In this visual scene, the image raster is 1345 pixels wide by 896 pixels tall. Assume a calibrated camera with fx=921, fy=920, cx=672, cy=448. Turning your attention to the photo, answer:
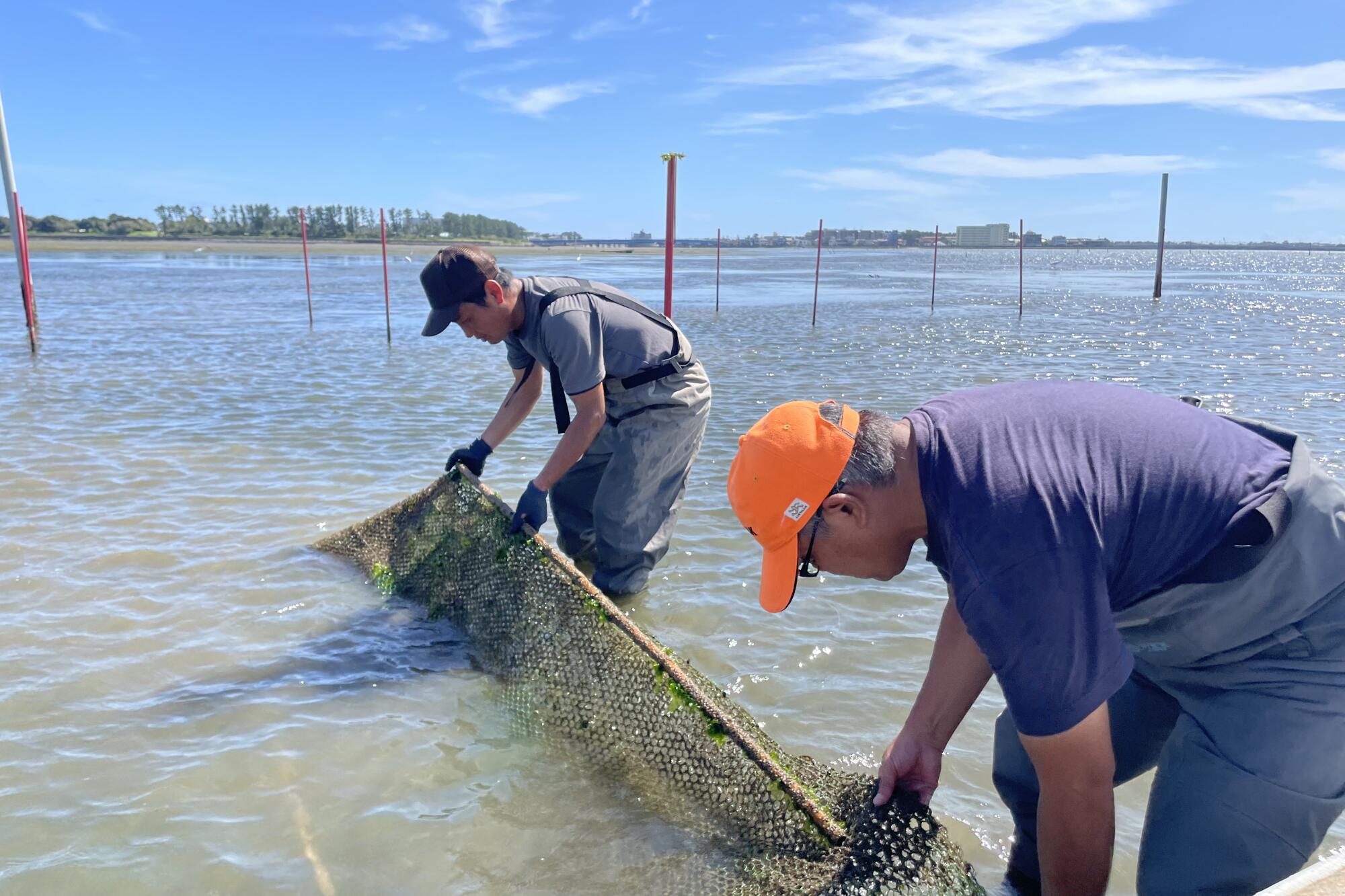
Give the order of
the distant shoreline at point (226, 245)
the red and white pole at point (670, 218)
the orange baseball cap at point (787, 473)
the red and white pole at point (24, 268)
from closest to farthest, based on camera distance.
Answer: the orange baseball cap at point (787, 473), the red and white pole at point (670, 218), the red and white pole at point (24, 268), the distant shoreline at point (226, 245)

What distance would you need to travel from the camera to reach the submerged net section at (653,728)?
2301mm

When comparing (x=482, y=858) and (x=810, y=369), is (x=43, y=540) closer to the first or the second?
(x=482, y=858)

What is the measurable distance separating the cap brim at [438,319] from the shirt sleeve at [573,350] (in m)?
0.39

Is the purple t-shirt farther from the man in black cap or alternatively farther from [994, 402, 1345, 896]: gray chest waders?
the man in black cap

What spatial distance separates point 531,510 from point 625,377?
771mm

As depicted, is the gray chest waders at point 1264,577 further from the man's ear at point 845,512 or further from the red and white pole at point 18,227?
the red and white pole at point 18,227

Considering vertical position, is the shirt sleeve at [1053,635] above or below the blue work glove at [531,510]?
above

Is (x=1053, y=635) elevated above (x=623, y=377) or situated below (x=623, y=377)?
below

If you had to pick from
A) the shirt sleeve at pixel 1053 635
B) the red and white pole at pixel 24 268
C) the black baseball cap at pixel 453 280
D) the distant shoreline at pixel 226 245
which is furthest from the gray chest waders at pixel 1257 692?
the distant shoreline at pixel 226 245

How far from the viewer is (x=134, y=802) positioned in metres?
3.13

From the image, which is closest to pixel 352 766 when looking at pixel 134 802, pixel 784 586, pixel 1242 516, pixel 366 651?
pixel 134 802

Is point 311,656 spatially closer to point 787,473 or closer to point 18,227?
point 787,473

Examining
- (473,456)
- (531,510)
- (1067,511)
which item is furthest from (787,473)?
(473,456)

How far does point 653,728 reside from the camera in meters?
3.07
